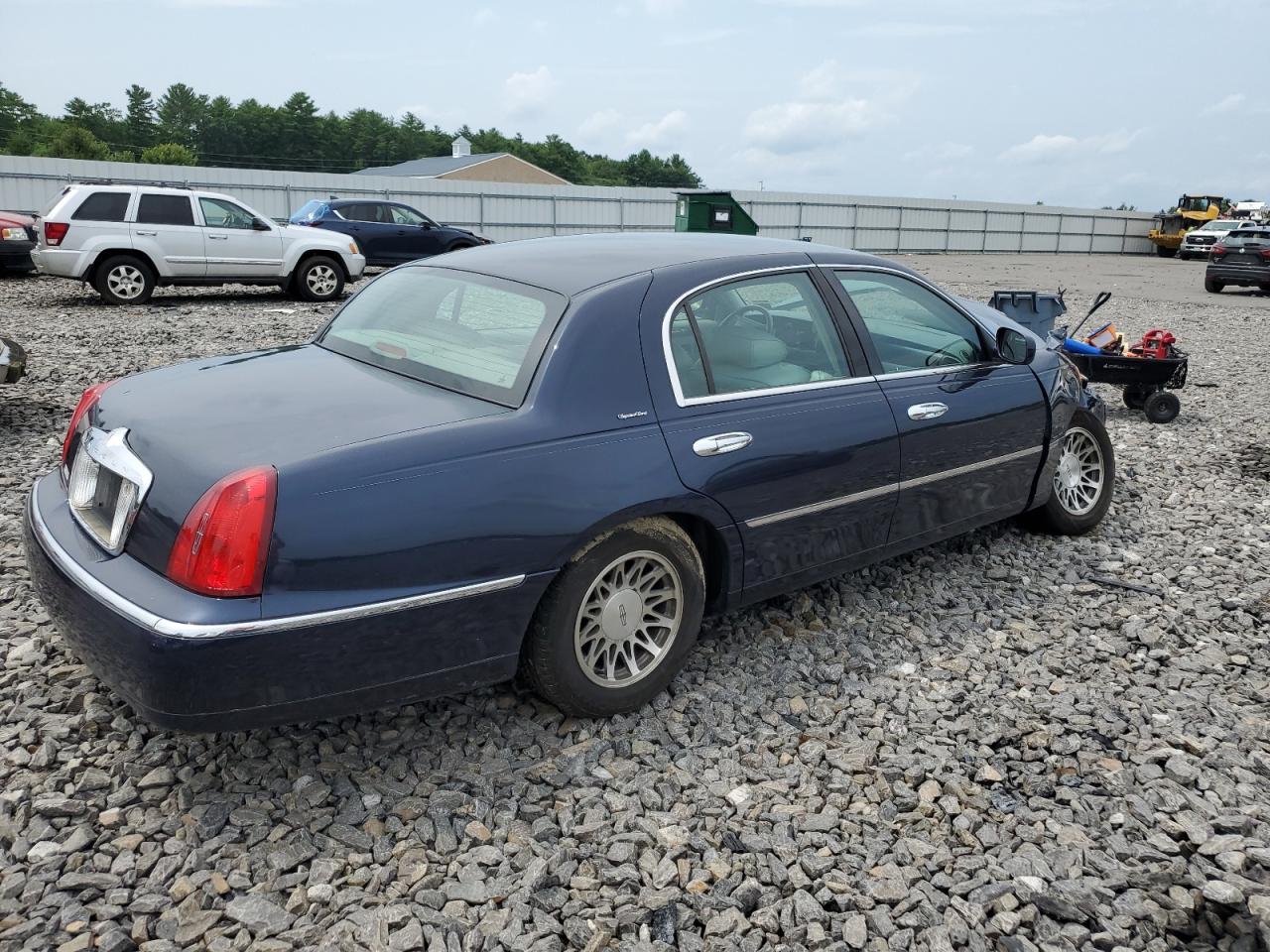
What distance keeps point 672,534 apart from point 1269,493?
4.90 m

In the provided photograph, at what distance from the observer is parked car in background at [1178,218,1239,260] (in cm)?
3822

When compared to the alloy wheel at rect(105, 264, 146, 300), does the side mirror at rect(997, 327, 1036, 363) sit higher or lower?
higher

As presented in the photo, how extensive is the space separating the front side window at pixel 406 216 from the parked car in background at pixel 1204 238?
3125 centimetres

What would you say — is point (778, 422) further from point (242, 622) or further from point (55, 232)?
point (55, 232)

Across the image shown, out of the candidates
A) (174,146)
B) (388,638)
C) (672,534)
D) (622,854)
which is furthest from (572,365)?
(174,146)

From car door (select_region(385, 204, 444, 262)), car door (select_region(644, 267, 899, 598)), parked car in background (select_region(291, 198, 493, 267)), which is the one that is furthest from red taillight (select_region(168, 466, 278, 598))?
car door (select_region(385, 204, 444, 262))

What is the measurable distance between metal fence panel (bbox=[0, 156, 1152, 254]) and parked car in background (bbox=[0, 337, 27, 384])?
16296mm

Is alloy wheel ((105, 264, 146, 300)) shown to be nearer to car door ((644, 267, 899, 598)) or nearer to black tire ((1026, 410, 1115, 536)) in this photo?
car door ((644, 267, 899, 598))

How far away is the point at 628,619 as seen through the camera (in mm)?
3475

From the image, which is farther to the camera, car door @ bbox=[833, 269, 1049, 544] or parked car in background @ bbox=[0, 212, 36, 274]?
parked car in background @ bbox=[0, 212, 36, 274]

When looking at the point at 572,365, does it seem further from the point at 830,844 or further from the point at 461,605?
the point at 830,844

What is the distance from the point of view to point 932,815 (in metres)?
3.12

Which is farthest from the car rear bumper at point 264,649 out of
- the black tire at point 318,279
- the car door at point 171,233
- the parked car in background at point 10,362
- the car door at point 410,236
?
the car door at point 410,236

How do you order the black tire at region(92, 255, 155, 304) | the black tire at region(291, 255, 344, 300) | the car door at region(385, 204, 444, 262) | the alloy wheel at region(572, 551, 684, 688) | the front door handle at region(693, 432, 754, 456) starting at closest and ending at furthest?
the alloy wheel at region(572, 551, 684, 688), the front door handle at region(693, 432, 754, 456), the black tire at region(92, 255, 155, 304), the black tire at region(291, 255, 344, 300), the car door at region(385, 204, 444, 262)
